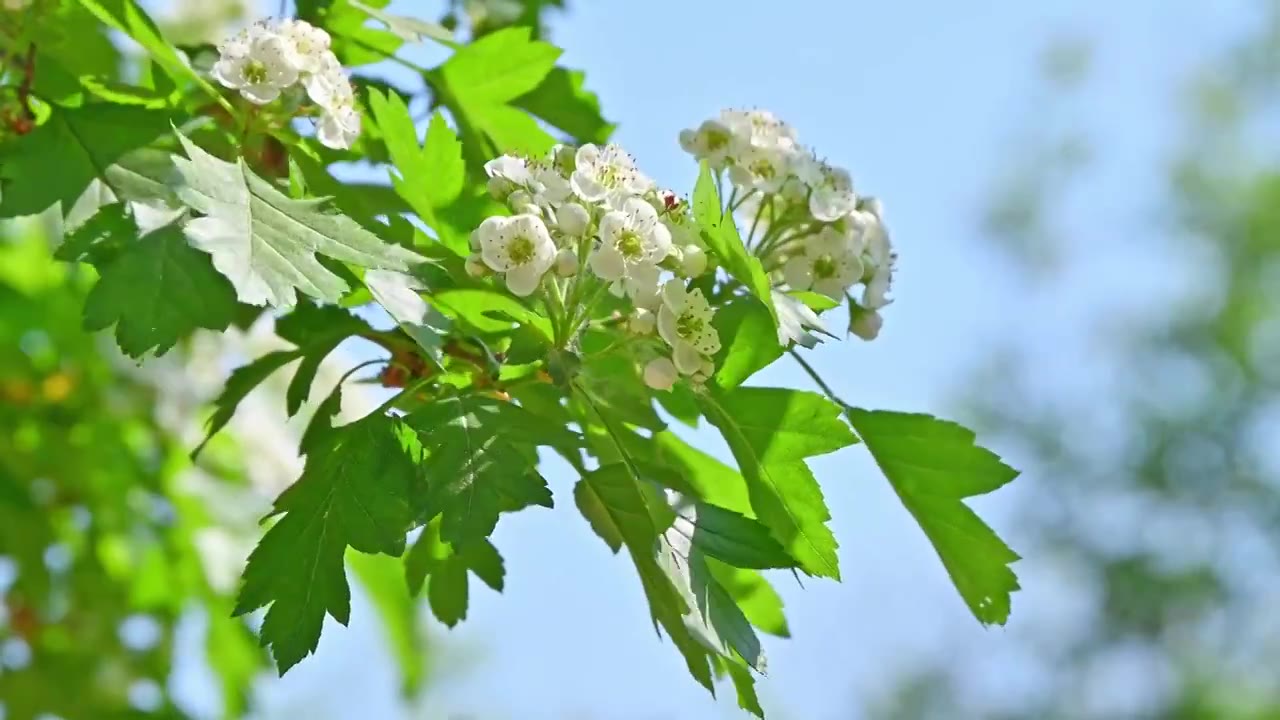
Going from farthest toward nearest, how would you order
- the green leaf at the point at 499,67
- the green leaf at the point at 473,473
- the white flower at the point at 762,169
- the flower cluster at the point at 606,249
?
the green leaf at the point at 499,67, the white flower at the point at 762,169, the flower cluster at the point at 606,249, the green leaf at the point at 473,473

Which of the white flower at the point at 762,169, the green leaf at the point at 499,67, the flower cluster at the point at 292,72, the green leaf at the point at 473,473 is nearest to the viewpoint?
the green leaf at the point at 473,473

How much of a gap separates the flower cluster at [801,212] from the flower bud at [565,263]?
0.21 m

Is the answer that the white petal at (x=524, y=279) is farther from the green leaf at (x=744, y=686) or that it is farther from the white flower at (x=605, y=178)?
the green leaf at (x=744, y=686)

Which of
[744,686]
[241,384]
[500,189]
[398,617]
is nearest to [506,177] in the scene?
[500,189]

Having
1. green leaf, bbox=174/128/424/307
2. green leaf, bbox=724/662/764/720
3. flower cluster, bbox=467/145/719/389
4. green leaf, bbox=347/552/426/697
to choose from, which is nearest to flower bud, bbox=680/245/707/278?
flower cluster, bbox=467/145/719/389

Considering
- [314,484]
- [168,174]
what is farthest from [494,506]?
[168,174]

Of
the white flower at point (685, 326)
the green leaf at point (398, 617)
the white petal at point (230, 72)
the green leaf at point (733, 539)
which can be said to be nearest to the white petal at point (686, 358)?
the white flower at point (685, 326)

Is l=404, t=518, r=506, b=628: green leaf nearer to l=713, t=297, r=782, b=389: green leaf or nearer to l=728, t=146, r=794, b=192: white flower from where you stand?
l=713, t=297, r=782, b=389: green leaf

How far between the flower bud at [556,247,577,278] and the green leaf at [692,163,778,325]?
0.11m

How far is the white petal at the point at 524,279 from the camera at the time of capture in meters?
1.02

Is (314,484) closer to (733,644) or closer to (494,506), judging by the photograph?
(494,506)

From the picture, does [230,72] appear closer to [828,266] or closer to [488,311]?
[488,311]

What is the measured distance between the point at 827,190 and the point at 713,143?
11 centimetres

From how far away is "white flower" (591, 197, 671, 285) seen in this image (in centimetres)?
103
